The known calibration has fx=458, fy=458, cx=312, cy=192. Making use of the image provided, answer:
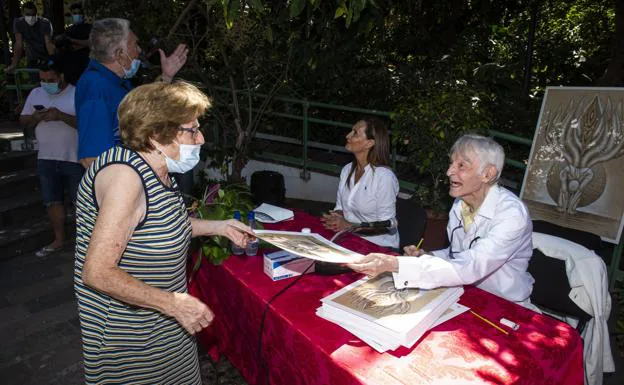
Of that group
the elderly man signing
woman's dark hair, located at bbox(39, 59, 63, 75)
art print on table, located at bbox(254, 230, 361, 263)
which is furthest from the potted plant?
woman's dark hair, located at bbox(39, 59, 63, 75)

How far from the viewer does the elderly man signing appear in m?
2.06

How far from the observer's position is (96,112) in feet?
9.33

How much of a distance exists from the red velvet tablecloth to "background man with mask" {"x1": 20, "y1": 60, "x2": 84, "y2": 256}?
3080mm

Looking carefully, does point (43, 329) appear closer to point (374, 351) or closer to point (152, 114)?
point (152, 114)

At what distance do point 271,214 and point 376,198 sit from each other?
881mm

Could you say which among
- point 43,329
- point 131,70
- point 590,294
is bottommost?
point 43,329

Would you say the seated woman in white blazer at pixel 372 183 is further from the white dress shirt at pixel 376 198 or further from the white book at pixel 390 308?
the white book at pixel 390 308

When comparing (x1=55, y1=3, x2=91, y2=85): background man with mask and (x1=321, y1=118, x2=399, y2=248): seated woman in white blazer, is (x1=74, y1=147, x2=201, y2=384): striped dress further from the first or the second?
(x1=55, y1=3, x2=91, y2=85): background man with mask

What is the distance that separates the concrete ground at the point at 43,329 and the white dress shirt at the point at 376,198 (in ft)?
4.95

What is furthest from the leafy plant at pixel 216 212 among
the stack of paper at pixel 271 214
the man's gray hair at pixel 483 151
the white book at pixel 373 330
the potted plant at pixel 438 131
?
the potted plant at pixel 438 131

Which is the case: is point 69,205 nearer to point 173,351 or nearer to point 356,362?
point 173,351

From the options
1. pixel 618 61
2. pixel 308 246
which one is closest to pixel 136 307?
pixel 308 246

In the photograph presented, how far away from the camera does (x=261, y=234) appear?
2.22m

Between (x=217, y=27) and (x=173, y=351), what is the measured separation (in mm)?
4902
